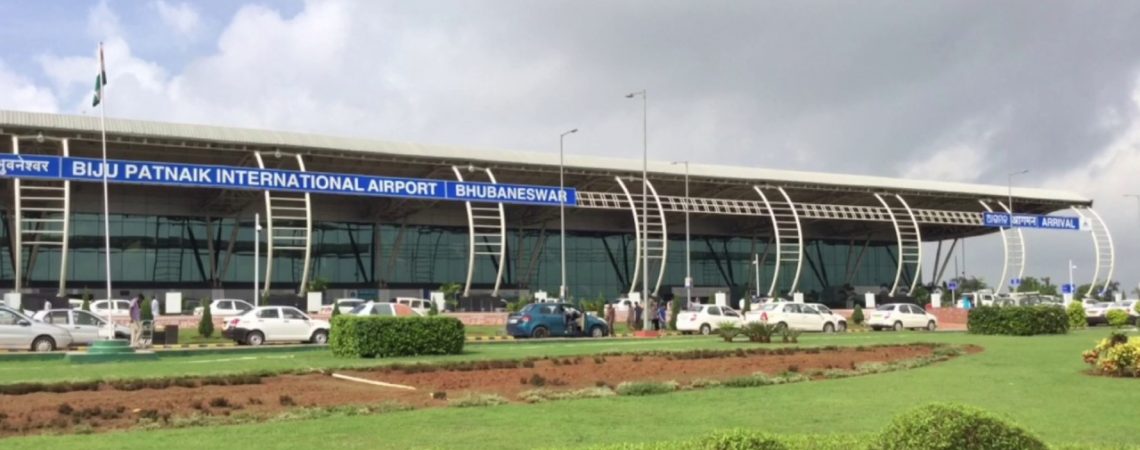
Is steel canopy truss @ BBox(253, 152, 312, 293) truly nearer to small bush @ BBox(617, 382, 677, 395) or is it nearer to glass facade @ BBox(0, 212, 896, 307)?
glass facade @ BBox(0, 212, 896, 307)

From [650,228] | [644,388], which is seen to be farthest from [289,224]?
[644,388]

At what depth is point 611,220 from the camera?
7400cm

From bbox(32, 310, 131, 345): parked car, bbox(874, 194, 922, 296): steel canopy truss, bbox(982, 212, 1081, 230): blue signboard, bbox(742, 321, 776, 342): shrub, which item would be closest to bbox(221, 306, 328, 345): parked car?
bbox(32, 310, 131, 345): parked car

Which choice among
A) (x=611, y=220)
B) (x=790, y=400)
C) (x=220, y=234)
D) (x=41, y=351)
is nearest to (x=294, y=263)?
(x=220, y=234)

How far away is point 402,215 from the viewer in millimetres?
64812

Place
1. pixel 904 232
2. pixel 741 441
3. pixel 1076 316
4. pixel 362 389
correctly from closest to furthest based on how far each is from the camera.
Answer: pixel 741 441, pixel 362 389, pixel 1076 316, pixel 904 232

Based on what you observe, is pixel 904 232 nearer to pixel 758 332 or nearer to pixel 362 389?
pixel 758 332

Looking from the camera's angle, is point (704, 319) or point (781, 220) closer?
point (704, 319)

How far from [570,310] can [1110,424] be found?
27188 mm

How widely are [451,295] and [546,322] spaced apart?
2453cm

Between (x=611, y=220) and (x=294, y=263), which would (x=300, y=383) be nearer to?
(x=294, y=263)

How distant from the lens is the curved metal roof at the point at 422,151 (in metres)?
49.2

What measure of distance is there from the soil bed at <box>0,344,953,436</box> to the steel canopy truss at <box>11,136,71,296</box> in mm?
35773

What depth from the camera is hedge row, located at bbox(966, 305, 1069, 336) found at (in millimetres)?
32906
